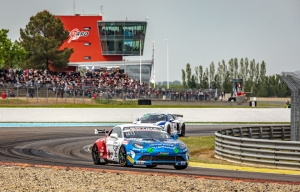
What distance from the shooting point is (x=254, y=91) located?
4437 inches

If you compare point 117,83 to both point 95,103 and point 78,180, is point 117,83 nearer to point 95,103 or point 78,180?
point 95,103

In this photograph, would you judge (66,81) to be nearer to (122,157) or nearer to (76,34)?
(76,34)

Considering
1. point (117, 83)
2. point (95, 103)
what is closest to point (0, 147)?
point (95, 103)

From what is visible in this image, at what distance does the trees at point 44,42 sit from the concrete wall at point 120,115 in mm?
38910

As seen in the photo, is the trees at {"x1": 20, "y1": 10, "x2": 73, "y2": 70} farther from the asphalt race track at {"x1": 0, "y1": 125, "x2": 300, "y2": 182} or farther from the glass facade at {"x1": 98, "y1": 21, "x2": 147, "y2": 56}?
the asphalt race track at {"x1": 0, "y1": 125, "x2": 300, "y2": 182}

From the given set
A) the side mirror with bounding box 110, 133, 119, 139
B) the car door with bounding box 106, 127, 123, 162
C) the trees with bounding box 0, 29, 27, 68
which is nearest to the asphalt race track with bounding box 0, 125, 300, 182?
the car door with bounding box 106, 127, 123, 162

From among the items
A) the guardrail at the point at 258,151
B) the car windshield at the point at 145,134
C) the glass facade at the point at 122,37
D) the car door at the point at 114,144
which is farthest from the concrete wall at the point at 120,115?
the glass facade at the point at 122,37

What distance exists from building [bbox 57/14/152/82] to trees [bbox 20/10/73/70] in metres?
6.08

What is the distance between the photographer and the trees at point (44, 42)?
82.4 meters

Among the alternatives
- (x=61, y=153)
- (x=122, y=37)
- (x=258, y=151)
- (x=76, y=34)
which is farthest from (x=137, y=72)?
(x=258, y=151)

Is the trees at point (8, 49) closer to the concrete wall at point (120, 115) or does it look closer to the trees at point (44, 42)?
the trees at point (44, 42)

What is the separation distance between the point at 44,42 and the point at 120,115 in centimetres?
4128

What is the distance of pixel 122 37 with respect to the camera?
9000 cm

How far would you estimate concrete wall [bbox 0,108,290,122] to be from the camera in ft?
136
